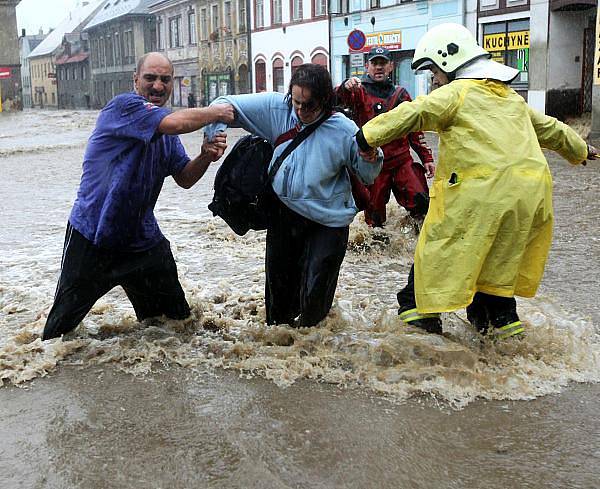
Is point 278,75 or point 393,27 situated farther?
point 278,75

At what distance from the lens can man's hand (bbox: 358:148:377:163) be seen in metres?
4.19

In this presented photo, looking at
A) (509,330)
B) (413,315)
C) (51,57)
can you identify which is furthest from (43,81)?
(509,330)

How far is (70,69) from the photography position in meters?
81.0

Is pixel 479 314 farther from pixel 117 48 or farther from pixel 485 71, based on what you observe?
pixel 117 48

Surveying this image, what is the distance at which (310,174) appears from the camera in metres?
4.36

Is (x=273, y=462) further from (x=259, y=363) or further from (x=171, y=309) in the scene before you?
(x=171, y=309)

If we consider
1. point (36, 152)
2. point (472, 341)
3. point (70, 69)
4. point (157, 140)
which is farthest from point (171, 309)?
point (70, 69)

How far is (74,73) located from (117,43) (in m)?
15.8

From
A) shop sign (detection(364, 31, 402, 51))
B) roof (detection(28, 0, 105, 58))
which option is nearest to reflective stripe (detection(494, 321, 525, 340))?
shop sign (detection(364, 31, 402, 51))

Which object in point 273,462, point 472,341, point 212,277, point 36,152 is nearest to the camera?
point 273,462

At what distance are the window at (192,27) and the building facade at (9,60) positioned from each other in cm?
1645


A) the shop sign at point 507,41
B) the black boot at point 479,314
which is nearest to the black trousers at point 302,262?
the black boot at point 479,314

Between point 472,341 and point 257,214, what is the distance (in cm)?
142

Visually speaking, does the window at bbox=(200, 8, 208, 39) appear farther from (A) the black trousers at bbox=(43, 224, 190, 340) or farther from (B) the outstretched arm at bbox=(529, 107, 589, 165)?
(B) the outstretched arm at bbox=(529, 107, 589, 165)
